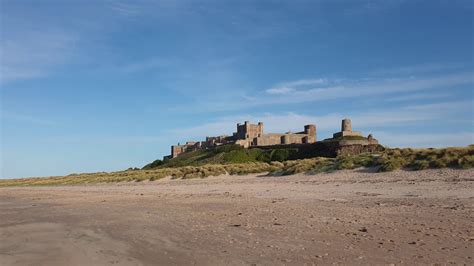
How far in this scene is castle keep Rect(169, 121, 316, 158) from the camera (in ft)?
237

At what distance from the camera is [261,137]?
2894 inches

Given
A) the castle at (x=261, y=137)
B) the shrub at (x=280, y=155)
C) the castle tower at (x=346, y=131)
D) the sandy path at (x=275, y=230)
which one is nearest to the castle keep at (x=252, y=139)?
the castle at (x=261, y=137)

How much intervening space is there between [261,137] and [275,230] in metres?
64.0

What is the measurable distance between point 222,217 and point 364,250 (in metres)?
5.13

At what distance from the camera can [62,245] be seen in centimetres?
961

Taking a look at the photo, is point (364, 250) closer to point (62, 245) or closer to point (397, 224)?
point (397, 224)

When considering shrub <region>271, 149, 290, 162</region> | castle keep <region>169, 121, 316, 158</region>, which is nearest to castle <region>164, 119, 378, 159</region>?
castle keep <region>169, 121, 316, 158</region>

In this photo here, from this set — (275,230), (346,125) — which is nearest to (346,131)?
(346,125)

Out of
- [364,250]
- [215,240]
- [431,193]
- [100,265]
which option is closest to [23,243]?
[100,265]

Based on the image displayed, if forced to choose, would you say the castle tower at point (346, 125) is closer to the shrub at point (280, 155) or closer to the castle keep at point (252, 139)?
the castle keep at point (252, 139)

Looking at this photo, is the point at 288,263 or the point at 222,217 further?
the point at 222,217

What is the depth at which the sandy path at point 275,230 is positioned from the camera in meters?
7.41

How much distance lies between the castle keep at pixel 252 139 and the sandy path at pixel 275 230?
54192mm

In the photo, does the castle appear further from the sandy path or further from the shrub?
the sandy path
